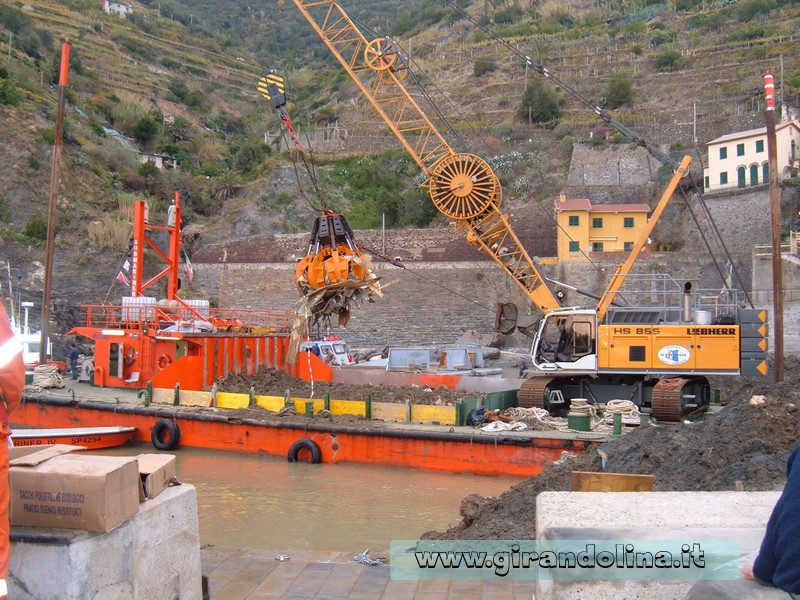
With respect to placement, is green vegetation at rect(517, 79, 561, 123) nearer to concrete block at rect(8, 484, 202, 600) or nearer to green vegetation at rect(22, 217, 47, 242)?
green vegetation at rect(22, 217, 47, 242)

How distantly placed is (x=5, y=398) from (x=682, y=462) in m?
6.09

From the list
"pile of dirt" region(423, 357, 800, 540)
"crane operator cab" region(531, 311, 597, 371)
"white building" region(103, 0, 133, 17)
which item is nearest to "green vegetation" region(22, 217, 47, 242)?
"crane operator cab" region(531, 311, 597, 371)

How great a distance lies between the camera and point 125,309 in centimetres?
1900

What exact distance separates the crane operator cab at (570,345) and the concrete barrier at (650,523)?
37.3 feet

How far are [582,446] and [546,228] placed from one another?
93.7ft

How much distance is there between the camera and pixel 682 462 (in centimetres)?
735

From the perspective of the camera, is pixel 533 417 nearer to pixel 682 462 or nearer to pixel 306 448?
pixel 306 448

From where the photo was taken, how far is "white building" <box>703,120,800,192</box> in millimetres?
36188

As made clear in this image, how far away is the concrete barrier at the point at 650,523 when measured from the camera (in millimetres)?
2592

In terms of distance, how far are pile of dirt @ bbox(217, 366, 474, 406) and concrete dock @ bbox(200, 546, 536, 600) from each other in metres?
10.6

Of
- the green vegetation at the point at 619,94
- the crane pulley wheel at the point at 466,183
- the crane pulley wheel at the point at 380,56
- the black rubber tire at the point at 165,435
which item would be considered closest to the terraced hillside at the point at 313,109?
the green vegetation at the point at 619,94

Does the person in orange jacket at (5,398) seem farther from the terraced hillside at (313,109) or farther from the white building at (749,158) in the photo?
the white building at (749,158)

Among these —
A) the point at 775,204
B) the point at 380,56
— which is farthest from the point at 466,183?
the point at 775,204

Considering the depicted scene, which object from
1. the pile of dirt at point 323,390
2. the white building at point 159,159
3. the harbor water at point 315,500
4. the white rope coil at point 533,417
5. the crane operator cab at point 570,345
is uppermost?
the white building at point 159,159
